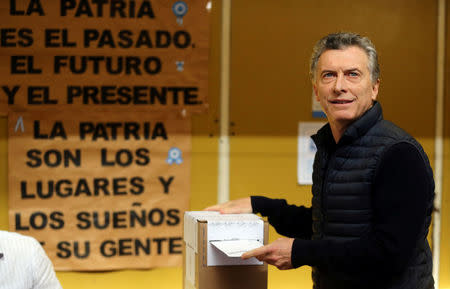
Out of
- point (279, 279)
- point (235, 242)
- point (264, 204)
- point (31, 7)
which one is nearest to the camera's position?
point (235, 242)

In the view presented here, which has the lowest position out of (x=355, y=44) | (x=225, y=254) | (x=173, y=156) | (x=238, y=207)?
(x=225, y=254)

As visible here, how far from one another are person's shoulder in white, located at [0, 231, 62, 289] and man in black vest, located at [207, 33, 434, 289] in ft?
1.97

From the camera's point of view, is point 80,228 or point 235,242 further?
point 80,228

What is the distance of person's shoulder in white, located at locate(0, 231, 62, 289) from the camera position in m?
1.68

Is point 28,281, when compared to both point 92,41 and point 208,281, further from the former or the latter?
point 92,41

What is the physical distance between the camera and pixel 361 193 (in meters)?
1.74

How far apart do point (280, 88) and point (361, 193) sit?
6.05 ft

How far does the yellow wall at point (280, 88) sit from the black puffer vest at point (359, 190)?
167cm

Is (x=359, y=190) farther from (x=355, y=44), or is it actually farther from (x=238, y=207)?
(x=238, y=207)

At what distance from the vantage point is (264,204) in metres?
2.27

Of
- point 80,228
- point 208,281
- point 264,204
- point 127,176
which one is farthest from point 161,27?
point 208,281

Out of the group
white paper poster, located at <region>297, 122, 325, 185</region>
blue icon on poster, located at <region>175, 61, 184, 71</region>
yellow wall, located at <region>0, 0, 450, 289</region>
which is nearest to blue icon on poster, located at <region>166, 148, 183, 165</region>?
yellow wall, located at <region>0, 0, 450, 289</region>

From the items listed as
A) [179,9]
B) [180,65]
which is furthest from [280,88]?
[179,9]

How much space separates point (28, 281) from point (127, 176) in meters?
1.71
